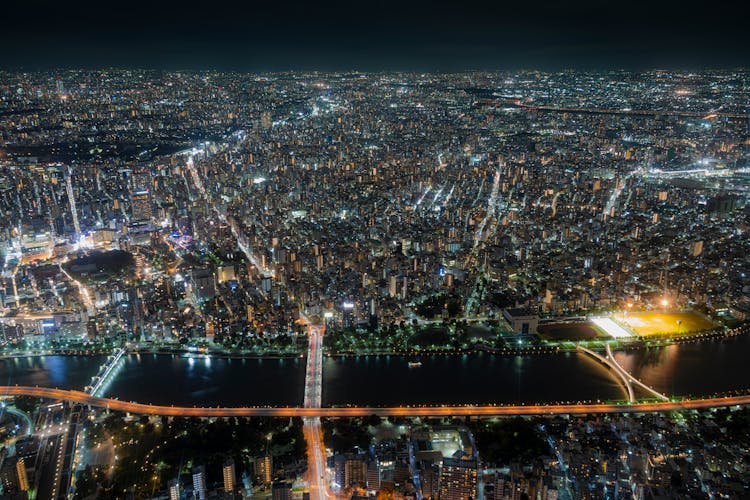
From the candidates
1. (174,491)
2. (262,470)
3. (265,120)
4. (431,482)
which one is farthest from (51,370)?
(265,120)

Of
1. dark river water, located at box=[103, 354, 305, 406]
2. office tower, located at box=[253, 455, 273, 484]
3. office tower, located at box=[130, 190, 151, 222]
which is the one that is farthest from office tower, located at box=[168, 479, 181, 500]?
office tower, located at box=[130, 190, 151, 222]

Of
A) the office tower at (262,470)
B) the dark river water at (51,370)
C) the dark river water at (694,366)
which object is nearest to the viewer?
the office tower at (262,470)

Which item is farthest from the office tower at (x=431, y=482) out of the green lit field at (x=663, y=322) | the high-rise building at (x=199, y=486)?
the green lit field at (x=663, y=322)

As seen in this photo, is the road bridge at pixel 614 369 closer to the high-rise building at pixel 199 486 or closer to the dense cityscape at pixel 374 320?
the dense cityscape at pixel 374 320

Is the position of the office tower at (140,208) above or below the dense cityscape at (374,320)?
above

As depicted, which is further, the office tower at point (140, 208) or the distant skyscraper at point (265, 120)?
the distant skyscraper at point (265, 120)

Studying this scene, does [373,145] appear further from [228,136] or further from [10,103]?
[10,103]
